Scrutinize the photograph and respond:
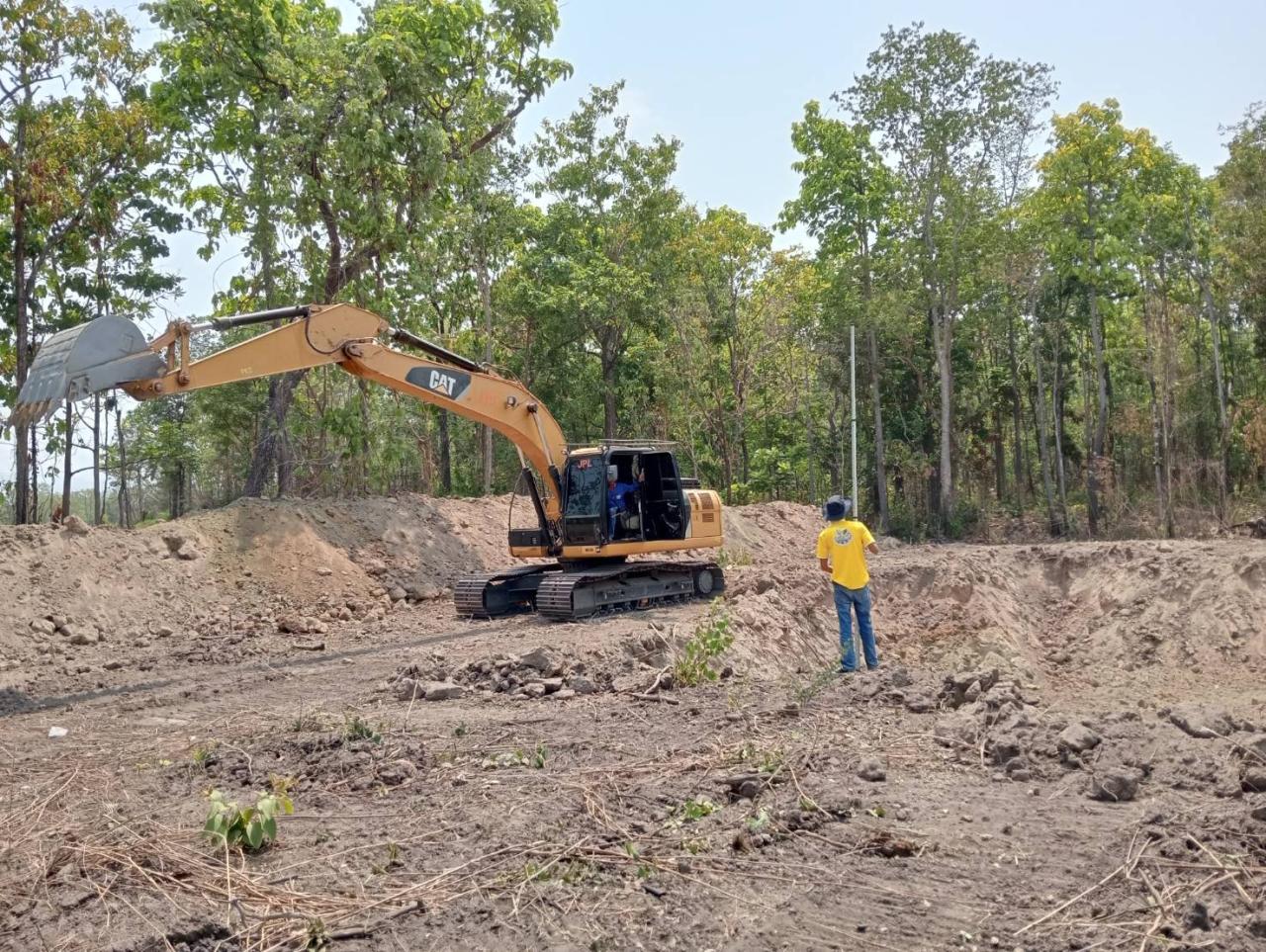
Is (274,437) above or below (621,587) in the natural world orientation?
above

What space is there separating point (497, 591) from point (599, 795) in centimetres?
849

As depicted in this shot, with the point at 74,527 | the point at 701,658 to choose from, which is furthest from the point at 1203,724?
the point at 74,527

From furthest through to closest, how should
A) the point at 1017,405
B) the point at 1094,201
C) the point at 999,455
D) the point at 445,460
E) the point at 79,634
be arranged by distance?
the point at 999,455 < the point at 1017,405 < the point at 445,460 < the point at 1094,201 < the point at 79,634

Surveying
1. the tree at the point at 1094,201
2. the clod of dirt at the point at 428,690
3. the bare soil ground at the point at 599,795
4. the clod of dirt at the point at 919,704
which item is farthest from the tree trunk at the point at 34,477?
the tree at the point at 1094,201

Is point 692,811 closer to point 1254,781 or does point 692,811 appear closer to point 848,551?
point 1254,781

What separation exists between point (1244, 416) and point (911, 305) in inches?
341

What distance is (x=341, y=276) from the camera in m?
18.4

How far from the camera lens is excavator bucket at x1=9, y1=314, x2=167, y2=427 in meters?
8.78

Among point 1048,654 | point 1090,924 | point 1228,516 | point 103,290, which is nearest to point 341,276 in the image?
point 103,290

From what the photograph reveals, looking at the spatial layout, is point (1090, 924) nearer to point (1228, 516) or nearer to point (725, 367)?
point (1228, 516)

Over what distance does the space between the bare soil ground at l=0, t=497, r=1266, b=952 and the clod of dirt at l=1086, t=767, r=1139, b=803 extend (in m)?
0.01

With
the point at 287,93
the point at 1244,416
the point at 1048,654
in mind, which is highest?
the point at 287,93

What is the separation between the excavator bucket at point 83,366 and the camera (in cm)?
878

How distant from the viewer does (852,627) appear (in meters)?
9.75
